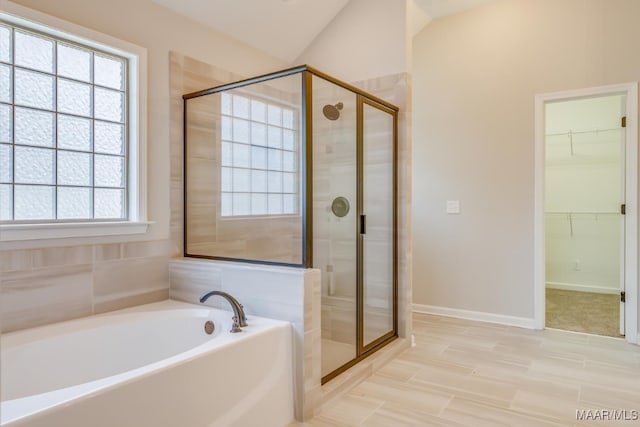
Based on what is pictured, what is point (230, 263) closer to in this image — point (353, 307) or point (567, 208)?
point (353, 307)

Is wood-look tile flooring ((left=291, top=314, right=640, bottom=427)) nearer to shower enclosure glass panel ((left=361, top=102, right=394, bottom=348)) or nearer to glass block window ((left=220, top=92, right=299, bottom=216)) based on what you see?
shower enclosure glass panel ((left=361, top=102, right=394, bottom=348))

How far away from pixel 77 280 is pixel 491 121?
3.56 meters

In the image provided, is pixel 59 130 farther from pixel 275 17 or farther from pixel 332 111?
pixel 275 17

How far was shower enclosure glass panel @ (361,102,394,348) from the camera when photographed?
2.87m

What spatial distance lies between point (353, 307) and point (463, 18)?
3.00 m

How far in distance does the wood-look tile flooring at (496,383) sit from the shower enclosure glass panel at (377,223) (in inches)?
13.4

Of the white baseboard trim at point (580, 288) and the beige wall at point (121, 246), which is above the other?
the beige wall at point (121, 246)

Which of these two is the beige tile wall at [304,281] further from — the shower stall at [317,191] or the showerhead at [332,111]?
the showerhead at [332,111]

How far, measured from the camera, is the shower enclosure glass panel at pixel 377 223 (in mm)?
2867

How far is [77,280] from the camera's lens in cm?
216

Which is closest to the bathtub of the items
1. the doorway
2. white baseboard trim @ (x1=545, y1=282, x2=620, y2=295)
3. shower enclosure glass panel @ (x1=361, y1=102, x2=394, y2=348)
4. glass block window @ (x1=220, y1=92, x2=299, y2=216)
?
glass block window @ (x1=220, y1=92, x2=299, y2=216)

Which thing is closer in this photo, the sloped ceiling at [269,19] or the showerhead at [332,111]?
the showerhead at [332,111]

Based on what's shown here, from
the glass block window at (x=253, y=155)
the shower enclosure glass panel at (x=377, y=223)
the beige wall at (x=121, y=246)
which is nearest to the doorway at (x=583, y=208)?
the shower enclosure glass panel at (x=377, y=223)

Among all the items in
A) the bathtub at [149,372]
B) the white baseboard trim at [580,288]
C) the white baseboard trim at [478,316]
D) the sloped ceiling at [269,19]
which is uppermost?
the sloped ceiling at [269,19]
